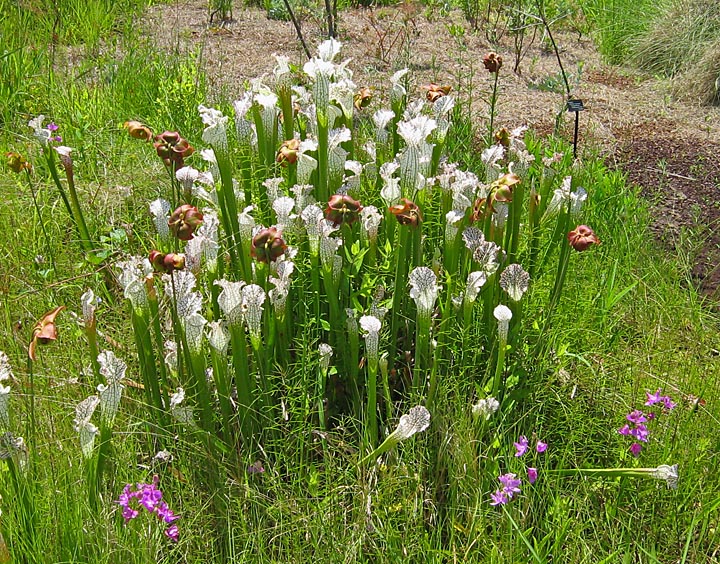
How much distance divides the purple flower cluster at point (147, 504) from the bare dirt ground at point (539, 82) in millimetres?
2149

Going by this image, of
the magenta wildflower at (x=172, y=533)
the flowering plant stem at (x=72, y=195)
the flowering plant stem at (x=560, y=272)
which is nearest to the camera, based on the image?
the magenta wildflower at (x=172, y=533)

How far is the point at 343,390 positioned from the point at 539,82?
3.15 m

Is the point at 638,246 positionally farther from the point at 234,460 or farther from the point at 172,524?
the point at 172,524

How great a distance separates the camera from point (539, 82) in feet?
15.2

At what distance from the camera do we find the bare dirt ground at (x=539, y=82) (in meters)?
3.52

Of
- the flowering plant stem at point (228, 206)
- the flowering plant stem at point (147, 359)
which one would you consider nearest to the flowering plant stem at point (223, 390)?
the flowering plant stem at point (147, 359)

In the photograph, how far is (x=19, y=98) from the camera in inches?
147

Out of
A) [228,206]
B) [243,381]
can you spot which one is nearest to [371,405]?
[243,381]

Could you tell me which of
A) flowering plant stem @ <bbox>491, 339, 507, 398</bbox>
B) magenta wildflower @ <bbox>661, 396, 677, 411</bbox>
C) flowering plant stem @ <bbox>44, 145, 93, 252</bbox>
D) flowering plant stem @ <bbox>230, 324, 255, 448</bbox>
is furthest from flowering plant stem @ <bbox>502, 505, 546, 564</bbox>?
flowering plant stem @ <bbox>44, 145, 93, 252</bbox>

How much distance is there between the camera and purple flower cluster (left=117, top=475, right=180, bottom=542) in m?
1.61

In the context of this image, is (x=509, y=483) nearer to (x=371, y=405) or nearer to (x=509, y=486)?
(x=509, y=486)

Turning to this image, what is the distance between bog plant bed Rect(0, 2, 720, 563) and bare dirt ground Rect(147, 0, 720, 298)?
3.68ft

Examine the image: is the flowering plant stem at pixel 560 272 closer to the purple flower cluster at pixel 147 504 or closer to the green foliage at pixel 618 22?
the purple flower cluster at pixel 147 504

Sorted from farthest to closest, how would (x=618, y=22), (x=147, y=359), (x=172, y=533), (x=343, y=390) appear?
(x=618, y=22)
(x=343, y=390)
(x=147, y=359)
(x=172, y=533)
